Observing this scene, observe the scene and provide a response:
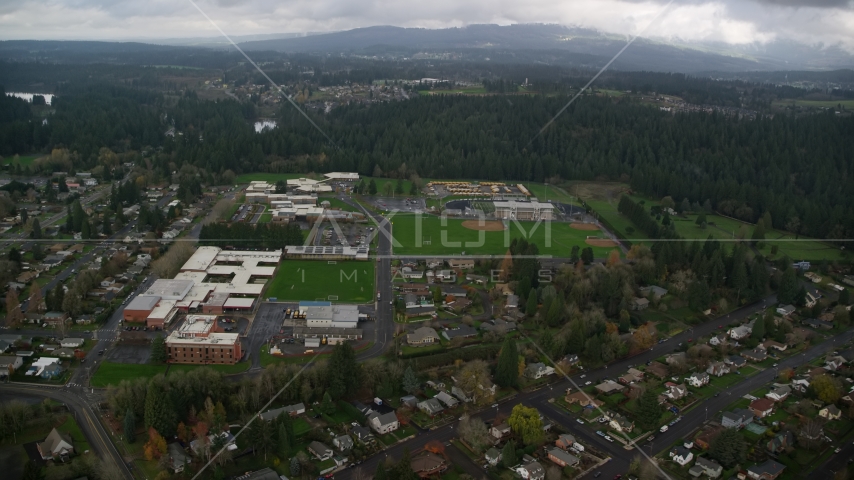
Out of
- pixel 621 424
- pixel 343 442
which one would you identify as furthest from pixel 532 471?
pixel 343 442

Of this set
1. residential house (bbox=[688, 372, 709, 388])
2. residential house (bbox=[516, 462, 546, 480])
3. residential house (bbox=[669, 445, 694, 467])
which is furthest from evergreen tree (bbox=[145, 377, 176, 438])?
residential house (bbox=[688, 372, 709, 388])

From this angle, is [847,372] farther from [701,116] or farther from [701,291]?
[701,116]

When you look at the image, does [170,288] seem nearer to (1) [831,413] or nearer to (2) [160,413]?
(2) [160,413]

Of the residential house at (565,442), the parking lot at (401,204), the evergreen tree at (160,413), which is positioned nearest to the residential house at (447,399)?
the residential house at (565,442)

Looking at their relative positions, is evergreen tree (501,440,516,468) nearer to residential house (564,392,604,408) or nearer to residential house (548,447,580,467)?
residential house (548,447,580,467)

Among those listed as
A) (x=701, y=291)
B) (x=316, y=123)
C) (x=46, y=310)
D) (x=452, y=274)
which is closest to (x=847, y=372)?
(x=701, y=291)

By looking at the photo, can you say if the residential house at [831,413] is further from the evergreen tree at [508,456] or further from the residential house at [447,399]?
the residential house at [447,399]

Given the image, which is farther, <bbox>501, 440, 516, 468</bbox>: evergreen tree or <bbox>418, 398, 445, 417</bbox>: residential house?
<bbox>418, 398, 445, 417</bbox>: residential house
